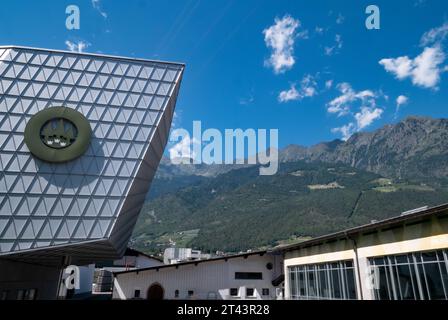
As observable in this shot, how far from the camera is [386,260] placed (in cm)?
1981

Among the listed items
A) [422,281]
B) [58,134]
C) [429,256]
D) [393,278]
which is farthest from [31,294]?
[429,256]

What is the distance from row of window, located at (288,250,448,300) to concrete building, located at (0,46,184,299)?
19.5 metres

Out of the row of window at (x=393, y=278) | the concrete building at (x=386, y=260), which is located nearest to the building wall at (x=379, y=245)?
the concrete building at (x=386, y=260)

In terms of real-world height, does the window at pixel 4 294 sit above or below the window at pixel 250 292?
below

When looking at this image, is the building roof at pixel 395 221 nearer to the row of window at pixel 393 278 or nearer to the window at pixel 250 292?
the row of window at pixel 393 278

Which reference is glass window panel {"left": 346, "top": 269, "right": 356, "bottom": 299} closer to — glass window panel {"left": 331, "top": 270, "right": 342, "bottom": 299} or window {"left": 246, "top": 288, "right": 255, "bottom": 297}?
glass window panel {"left": 331, "top": 270, "right": 342, "bottom": 299}

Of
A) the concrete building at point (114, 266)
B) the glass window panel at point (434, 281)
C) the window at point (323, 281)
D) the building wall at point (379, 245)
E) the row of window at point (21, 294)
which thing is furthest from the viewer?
the concrete building at point (114, 266)

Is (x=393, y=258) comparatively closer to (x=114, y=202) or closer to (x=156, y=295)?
(x=114, y=202)

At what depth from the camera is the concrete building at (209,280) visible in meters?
41.4

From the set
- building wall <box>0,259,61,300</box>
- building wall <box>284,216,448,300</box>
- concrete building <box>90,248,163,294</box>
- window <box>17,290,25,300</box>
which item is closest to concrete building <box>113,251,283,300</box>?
building wall <box>0,259,61,300</box>

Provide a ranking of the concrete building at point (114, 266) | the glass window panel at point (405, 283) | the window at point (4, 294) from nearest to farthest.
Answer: the glass window panel at point (405, 283)
the window at point (4, 294)
the concrete building at point (114, 266)

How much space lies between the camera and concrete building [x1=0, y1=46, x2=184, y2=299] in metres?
25.7

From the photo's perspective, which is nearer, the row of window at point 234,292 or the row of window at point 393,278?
the row of window at point 393,278
